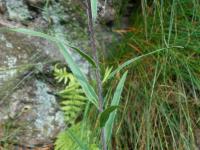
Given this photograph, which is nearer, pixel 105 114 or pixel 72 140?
pixel 105 114

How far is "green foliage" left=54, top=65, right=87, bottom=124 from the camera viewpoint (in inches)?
74.5

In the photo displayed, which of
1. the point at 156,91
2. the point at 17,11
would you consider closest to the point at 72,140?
the point at 156,91

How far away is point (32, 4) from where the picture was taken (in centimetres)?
201

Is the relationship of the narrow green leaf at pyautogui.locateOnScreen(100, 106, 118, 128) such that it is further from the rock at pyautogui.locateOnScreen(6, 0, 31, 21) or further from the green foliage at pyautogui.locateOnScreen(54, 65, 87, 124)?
the rock at pyautogui.locateOnScreen(6, 0, 31, 21)

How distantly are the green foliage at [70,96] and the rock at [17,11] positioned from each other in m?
0.28

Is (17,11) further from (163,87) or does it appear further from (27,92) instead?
(163,87)

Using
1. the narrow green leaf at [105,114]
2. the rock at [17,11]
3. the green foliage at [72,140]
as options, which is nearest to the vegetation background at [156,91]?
the green foliage at [72,140]

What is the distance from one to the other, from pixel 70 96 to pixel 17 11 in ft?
1.45

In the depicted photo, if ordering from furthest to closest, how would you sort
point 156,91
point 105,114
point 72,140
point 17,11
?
1. point 17,11
2. point 156,91
3. point 72,140
4. point 105,114

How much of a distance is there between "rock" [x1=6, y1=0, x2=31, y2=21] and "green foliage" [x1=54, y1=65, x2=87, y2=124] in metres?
0.28

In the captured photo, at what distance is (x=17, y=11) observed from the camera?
1989 millimetres

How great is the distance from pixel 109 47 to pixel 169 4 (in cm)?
Result: 34

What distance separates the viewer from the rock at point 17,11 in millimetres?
1981

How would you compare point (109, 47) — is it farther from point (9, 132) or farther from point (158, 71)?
point (9, 132)
